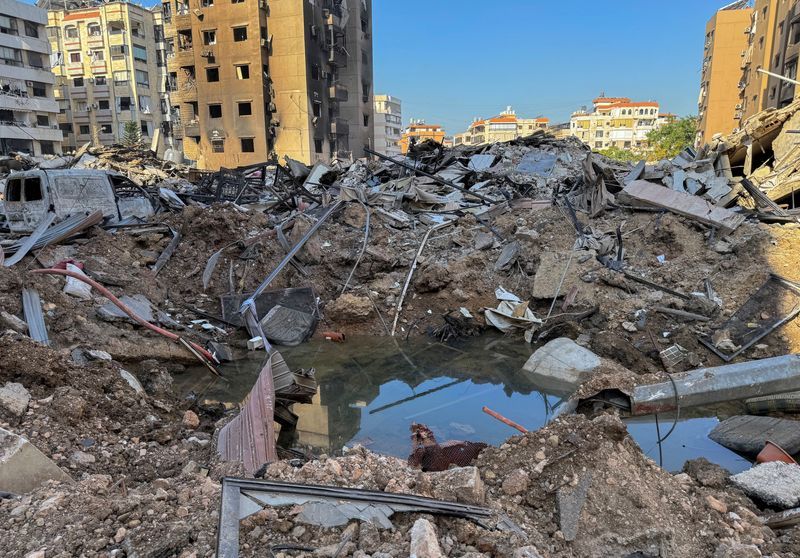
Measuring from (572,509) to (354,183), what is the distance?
1289 cm

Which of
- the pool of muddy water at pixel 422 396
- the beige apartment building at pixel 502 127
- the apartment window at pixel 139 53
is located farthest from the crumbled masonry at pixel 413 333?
the beige apartment building at pixel 502 127

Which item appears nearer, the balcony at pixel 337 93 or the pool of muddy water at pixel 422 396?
the pool of muddy water at pixel 422 396

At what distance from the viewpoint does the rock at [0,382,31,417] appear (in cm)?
376

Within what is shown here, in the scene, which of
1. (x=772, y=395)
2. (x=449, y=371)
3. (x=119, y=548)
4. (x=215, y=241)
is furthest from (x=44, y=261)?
(x=772, y=395)

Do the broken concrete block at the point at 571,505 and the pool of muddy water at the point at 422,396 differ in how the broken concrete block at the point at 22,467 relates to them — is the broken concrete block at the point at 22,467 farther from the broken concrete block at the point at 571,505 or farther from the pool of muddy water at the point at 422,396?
the broken concrete block at the point at 571,505

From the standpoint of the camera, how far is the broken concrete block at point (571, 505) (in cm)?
249

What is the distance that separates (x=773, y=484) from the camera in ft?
10.0

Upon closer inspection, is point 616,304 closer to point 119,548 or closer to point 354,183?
→ point 119,548

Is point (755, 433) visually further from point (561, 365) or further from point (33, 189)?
point (33, 189)

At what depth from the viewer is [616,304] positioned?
7.42m

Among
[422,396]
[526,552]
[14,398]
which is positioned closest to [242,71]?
[422,396]

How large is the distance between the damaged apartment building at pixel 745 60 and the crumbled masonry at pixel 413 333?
21.1 meters

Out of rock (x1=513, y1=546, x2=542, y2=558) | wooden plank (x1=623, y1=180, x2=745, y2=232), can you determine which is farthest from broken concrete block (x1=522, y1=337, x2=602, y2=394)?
wooden plank (x1=623, y1=180, x2=745, y2=232)

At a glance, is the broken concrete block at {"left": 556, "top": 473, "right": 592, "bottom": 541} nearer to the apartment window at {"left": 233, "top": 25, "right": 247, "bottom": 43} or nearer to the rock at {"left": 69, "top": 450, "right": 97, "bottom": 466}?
the rock at {"left": 69, "top": 450, "right": 97, "bottom": 466}
